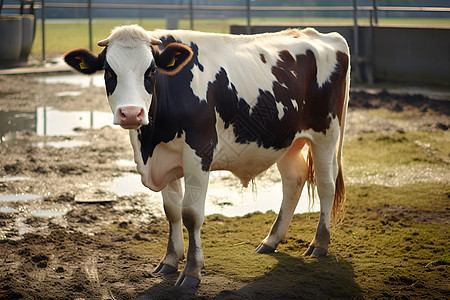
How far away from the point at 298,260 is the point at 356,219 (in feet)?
4.07

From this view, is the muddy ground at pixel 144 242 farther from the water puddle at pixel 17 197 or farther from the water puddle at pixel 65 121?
the water puddle at pixel 65 121

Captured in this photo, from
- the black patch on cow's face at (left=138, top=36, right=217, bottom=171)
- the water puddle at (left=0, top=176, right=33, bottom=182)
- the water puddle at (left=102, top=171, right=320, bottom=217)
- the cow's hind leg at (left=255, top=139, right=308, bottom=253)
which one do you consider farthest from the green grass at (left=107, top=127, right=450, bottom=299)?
the water puddle at (left=0, top=176, right=33, bottom=182)

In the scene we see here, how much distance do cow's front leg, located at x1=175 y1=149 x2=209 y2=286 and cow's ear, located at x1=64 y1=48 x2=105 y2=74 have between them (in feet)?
2.81

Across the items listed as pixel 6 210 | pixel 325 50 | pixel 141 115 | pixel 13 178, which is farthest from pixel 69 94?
pixel 141 115

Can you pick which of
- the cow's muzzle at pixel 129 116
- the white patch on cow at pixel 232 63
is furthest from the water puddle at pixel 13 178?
the cow's muzzle at pixel 129 116

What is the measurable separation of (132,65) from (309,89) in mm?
1705

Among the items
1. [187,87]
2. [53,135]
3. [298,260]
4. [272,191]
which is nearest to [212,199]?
[272,191]

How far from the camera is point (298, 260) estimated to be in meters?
5.05

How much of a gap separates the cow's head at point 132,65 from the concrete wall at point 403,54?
34.8 ft

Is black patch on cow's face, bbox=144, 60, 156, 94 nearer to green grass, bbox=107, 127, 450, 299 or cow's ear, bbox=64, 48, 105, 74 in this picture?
cow's ear, bbox=64, 48, 105, 74

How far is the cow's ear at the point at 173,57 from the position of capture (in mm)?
4289

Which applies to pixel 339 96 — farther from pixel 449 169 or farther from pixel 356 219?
pixel 449 169

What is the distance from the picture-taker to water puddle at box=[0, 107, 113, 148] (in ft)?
30.5

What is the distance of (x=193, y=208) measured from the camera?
4.54m
